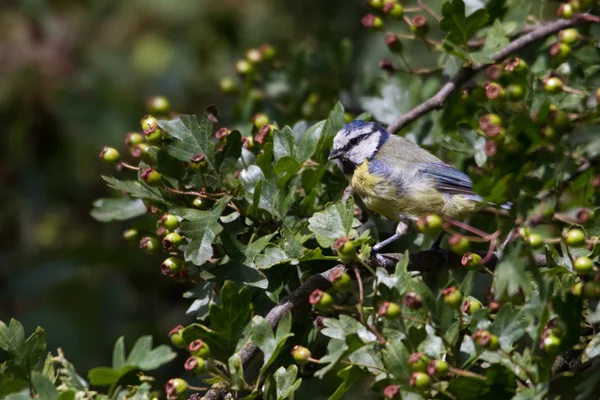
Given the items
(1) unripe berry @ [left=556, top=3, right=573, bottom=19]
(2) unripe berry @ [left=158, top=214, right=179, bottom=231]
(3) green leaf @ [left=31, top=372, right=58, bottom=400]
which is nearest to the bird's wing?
(1) unripe berry @ [left=556, top=3, right=573, bottom=19]

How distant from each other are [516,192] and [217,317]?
732 millimetres

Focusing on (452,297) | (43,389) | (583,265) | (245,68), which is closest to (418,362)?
(452,297)

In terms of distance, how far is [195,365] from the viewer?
5.45 ft

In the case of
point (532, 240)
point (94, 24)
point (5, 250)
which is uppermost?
point (532, 240)

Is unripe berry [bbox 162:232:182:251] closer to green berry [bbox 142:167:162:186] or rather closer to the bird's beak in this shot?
green berry [bbox 142:167:162:186]

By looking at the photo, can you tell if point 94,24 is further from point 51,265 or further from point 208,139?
point 208,139

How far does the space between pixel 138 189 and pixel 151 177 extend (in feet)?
0.26

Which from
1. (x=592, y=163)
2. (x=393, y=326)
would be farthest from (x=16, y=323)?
(x=592, y=163)

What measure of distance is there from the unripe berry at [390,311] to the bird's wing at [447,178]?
95cm

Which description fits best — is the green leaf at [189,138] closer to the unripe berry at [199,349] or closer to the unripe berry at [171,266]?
the unripe berry at [171,266]

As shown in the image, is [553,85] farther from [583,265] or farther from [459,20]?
[583,265]

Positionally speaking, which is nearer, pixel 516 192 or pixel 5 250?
pixel 516 192

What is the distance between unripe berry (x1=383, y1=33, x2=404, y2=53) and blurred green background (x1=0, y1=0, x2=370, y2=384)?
1.14m

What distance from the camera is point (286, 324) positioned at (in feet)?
5.71
